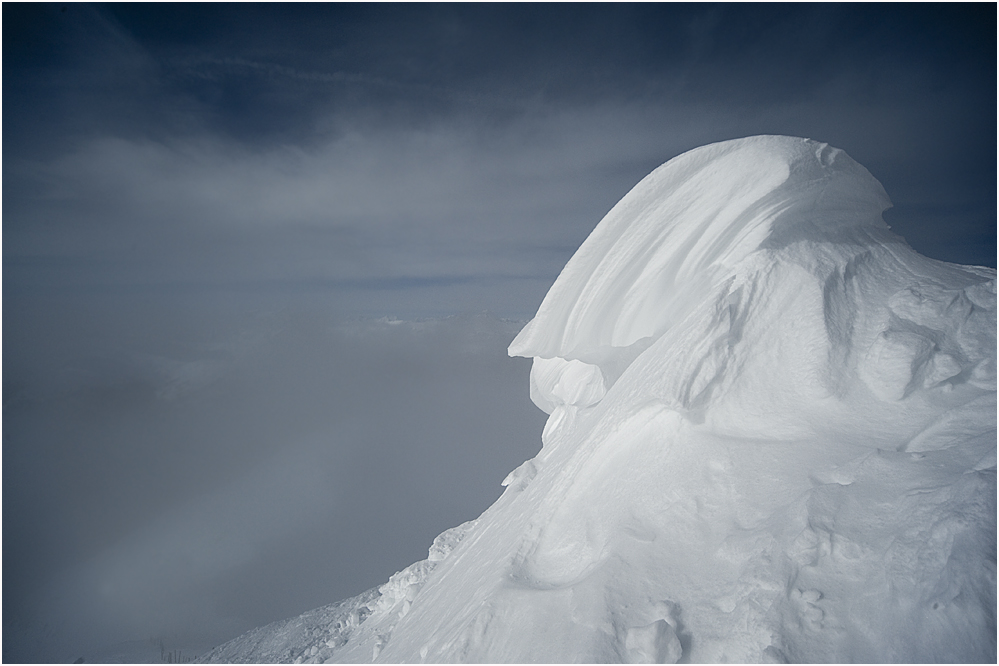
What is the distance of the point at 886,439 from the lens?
2578 millimetres

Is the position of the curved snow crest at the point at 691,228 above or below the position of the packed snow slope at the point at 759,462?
above

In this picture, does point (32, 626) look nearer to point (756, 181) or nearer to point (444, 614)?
point (444, 614)

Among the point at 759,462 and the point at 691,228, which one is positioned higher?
the point at 691,228

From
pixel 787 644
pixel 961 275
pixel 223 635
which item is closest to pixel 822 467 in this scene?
pixel 787 644

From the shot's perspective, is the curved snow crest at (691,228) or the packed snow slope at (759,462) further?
the curved snow crest at (691,228)

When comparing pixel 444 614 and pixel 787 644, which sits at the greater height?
pixel 787 644

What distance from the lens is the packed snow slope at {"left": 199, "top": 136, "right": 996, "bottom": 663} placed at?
1.86 meters

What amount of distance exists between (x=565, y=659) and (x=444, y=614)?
1.92m

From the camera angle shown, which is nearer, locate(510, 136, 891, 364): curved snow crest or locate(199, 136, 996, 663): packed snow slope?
locate(199, 136, 996, 663): packed snow slope

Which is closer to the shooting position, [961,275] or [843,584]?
[843,584]

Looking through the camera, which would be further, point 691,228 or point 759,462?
point 691,228

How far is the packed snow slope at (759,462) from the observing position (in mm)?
1862

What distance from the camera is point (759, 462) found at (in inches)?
108

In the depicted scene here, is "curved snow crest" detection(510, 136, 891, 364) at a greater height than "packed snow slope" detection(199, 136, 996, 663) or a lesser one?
greater
